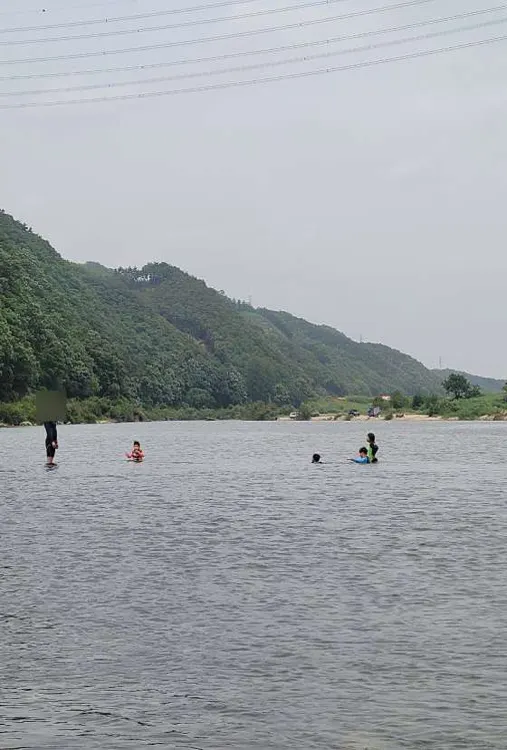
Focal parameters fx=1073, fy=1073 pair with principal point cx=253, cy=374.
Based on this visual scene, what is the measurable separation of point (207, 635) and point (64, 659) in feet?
8.48

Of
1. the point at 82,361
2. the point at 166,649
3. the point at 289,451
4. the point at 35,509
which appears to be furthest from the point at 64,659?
the point at 82,361

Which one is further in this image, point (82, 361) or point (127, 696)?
point (82, 361)

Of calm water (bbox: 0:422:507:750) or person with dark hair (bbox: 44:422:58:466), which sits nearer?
calm water (bbox: 0:422:507:750)

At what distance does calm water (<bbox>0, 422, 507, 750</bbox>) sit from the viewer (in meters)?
13.0

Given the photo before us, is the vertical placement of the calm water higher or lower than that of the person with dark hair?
lower

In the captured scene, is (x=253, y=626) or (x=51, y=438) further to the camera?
(x=51, y=438)

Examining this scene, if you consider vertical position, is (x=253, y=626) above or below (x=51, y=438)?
below

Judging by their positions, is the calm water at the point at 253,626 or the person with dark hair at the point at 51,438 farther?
the person with dark hair at the point at 51,438

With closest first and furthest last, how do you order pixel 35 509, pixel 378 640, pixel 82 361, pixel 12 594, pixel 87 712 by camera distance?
pixel 87 712 → pixel 378 640 → pixel 12 594 → pixel 35 509 → pixel 82 361

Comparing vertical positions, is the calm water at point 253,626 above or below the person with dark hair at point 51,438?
below

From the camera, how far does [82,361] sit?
19225 centimetres

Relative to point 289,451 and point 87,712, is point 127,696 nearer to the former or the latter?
point 87,712

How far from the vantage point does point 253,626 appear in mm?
18266

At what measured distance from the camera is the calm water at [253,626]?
12977 mm
